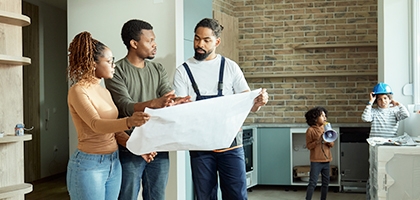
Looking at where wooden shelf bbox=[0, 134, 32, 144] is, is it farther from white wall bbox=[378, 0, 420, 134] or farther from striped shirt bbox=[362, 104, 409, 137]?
white wall bbox=[378, 0, 420, 134]

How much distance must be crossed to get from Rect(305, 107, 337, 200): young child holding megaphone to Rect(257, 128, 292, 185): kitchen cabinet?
1.09 meters

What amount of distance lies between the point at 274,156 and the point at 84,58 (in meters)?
4.13

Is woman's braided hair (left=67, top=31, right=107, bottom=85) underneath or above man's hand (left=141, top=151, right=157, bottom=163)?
above

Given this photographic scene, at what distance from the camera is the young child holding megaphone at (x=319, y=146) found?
476cm

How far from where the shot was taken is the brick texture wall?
20.3ft

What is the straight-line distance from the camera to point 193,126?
2340mm

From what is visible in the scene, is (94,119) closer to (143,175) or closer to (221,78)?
(143,175)

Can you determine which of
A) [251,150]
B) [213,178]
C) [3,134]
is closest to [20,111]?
[3,134]

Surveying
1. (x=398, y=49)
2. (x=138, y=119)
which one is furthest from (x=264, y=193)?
(x=138, y=119)

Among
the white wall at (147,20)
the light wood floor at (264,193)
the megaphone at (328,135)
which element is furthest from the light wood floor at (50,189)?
the megaphone at (328,135)

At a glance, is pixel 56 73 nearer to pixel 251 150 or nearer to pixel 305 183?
pixel 251 150

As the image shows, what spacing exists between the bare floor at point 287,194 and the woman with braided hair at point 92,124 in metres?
3.55

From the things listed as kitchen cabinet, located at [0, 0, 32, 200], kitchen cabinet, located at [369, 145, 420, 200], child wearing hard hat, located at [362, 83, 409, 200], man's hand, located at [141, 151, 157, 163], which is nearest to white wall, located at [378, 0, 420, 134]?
child wearing hard hat, located at [362, 83, 409, 200]

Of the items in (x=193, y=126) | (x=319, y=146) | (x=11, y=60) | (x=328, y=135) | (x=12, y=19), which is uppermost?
(x=12, y=19)
